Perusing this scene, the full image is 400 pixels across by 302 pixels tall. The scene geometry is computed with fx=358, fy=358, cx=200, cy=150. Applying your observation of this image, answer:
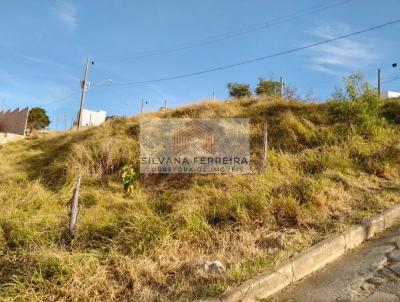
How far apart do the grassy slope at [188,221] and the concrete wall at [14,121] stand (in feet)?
52.9

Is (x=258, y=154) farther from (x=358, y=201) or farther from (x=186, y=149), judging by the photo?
(x=358, y=201)

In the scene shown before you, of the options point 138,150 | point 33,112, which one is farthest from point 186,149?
point 33,112

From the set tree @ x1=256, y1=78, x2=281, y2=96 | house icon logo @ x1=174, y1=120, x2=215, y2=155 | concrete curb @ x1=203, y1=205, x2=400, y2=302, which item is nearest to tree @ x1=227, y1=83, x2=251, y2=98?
tree @ x1=256, y1=78, x2=281, y2=96

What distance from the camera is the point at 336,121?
27.7ft

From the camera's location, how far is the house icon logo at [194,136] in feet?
26.8

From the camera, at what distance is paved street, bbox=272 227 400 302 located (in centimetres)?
265

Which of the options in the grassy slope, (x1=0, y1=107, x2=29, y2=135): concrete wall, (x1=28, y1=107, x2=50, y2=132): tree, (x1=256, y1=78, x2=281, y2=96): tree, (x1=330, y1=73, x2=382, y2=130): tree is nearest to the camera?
the grassy slope

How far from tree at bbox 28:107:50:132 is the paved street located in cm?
3215

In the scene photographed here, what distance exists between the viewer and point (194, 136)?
8742mm

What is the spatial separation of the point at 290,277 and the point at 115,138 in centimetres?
757

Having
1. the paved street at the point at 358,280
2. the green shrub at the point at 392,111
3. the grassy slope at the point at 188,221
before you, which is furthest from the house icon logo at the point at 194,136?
the paved street at the point at 358,280

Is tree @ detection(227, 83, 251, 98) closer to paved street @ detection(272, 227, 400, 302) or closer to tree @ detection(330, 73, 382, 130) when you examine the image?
tree @ detection(330, 73, 382, 130)

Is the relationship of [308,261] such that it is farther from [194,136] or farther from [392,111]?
[392,111]

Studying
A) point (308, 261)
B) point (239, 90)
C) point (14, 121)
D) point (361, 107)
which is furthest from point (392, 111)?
point (14, 121)
